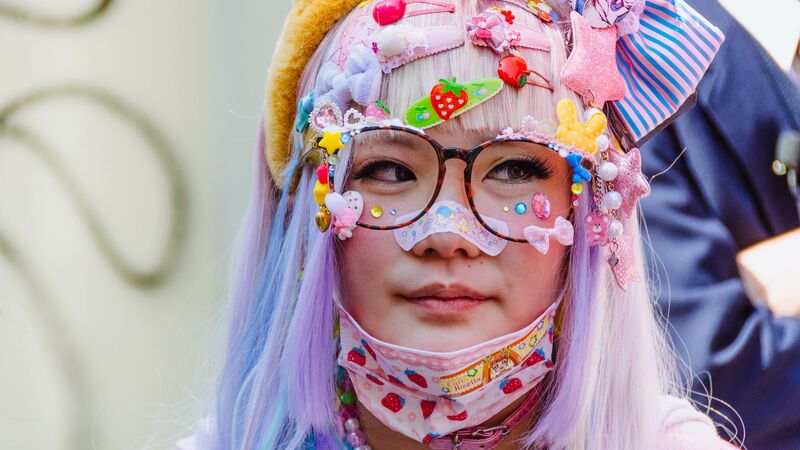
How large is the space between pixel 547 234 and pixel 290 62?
624 millimetres

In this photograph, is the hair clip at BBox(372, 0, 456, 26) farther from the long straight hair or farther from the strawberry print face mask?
the strawberry print face mask

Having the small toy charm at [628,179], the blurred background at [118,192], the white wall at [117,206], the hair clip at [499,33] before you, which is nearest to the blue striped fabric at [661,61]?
the small toy charm at [628,179]

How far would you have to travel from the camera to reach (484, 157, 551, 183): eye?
65.0 inches

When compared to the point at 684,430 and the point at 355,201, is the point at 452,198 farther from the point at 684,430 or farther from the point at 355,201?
the point at 684,430

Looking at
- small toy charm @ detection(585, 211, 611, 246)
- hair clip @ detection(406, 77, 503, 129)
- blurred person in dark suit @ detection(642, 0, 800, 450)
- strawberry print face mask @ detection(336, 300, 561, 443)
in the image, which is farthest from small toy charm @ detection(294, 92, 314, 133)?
blurred person in dark suit @ detection(642, 0, 800, 450)

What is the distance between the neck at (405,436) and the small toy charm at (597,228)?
1.03 ft

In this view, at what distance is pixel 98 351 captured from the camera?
2.72 m

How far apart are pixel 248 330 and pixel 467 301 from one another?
537mm

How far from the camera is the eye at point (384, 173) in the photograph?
167 cm

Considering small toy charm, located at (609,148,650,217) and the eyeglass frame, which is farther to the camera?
small toy charm, located at (609,148,650,217)

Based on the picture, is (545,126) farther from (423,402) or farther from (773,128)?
(773,128)

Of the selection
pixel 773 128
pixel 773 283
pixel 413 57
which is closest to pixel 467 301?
pixel 413 57

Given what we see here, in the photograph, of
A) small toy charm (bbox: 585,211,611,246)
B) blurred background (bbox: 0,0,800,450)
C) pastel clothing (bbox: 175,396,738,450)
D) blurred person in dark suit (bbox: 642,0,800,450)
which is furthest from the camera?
blurred background (bbox: 0,0,800,450)

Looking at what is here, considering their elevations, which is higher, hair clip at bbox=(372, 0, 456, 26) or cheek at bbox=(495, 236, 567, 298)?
hair clip at bbox=(372, 0, 456, 26)
